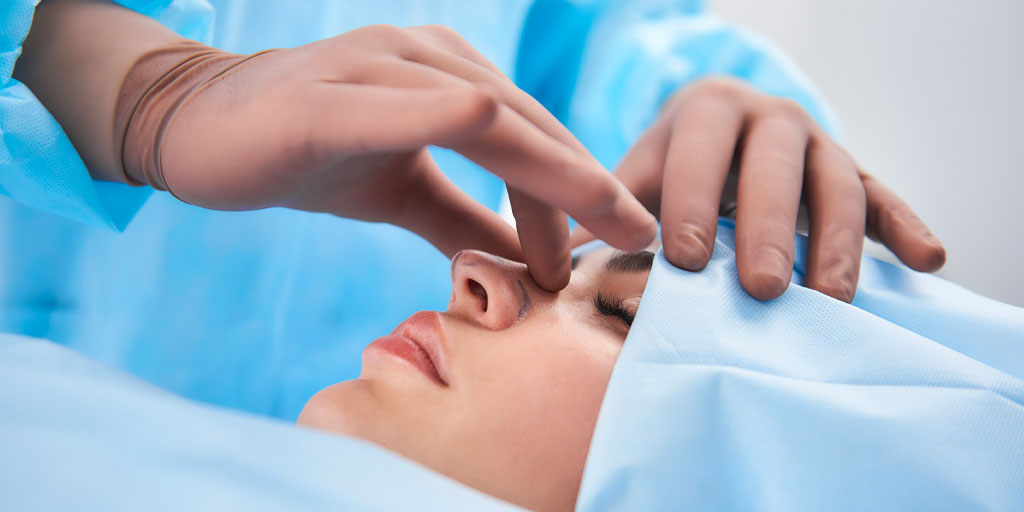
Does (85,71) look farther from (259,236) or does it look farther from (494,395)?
(494,395)

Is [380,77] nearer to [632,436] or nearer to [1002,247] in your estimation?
[632,436]

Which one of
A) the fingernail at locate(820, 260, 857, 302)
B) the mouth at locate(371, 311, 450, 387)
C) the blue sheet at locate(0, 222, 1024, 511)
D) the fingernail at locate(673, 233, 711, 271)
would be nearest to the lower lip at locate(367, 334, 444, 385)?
the mouth at locate(371, 311, 450, 387)

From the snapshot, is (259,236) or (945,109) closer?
(259,236)

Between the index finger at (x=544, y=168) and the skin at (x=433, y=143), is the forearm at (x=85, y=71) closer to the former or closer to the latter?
the skin at (x=433, y=143)

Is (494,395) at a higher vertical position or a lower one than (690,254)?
lower

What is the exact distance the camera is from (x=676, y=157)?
738mm

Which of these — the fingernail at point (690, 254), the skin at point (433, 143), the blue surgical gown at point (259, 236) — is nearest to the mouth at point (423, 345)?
the skin at point (433, 143)

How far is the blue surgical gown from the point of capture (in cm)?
69

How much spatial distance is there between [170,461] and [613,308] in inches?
14.8

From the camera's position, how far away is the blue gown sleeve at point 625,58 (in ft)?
4.06

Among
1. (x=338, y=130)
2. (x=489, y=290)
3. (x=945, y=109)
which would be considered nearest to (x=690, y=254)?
(x=489, y=290)

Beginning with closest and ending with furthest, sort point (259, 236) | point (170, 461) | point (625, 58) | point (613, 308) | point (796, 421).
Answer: point (170, 461) < point (796, 421) < point (613, 308) < point (259, 236) < point (625, 58)

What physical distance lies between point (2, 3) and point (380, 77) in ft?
1.09

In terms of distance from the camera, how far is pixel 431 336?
572 mm
